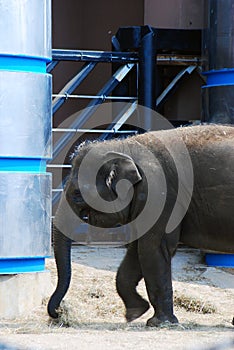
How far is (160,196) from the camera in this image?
8648 millimetres

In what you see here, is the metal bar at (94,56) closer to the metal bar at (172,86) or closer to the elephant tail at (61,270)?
the metal bar at (172,86)

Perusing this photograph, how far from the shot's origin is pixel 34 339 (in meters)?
7.22

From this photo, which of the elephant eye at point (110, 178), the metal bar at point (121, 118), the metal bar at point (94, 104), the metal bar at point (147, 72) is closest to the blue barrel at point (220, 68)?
the metal bar at point (147, 72)

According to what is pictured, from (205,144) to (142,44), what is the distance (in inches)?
156

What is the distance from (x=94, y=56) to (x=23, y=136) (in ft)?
10.5

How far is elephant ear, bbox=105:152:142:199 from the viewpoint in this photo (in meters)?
8.60

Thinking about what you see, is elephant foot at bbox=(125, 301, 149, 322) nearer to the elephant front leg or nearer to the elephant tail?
the elephant front leg

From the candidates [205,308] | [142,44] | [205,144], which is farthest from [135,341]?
[142,44]

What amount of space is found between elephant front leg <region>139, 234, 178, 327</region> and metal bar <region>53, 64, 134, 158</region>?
147 inches

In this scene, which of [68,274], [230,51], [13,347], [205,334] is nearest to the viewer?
[13,347]

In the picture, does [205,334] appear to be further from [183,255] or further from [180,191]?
[183,255]

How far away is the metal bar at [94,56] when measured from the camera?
1219 cm

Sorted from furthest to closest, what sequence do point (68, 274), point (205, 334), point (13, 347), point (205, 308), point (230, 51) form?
point (230, 51), point (205, 308), point (68, 274), point (205, 334), point (13, 347)

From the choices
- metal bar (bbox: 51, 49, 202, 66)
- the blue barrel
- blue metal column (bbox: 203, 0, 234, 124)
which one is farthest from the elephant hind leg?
metal bar (bbox: 51, 49, 202, 66)
